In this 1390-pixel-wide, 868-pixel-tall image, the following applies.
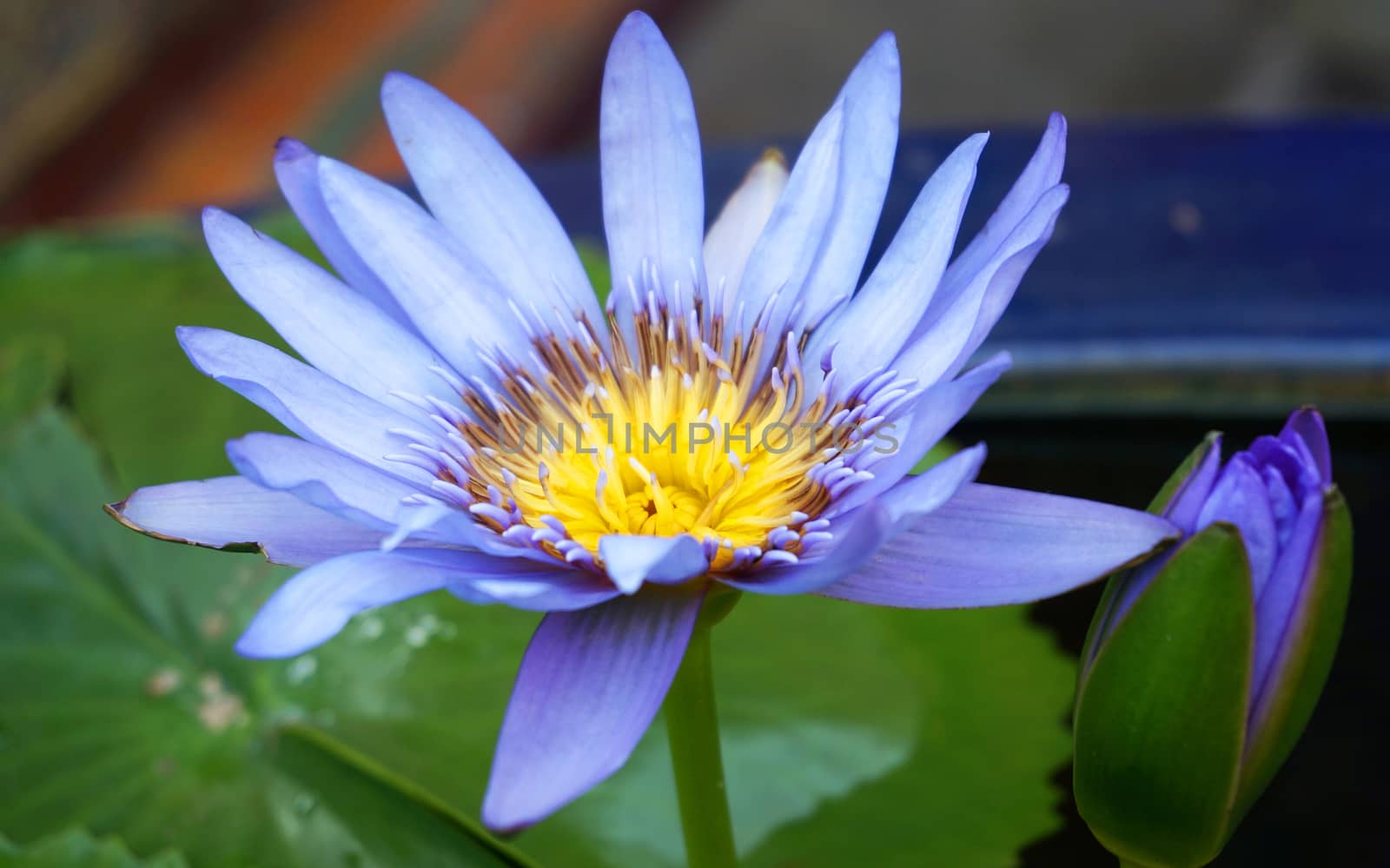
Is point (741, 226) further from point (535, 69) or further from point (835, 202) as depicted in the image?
point (535, 69)

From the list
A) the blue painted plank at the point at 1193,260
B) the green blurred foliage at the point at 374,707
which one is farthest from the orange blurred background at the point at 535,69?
the green blurred foliage at the point at 374,707

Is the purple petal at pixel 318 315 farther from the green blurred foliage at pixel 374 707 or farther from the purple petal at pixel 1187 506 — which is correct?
the purple petal at pixel 1187 506

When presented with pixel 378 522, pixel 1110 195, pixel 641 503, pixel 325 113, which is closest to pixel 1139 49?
pixel 325 113

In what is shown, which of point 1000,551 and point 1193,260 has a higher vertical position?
point 1000,551

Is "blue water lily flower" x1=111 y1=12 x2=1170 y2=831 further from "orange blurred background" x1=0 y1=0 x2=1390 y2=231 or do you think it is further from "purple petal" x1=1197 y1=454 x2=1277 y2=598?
"orange blurred background" x1=0 y1=0 x2=1390 y2=231

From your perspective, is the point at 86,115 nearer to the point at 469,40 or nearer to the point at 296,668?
the point at 469,40

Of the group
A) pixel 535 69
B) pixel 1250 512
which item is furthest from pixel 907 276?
pixel 535 69

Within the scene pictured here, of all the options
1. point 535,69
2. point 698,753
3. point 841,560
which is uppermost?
point 841,560
